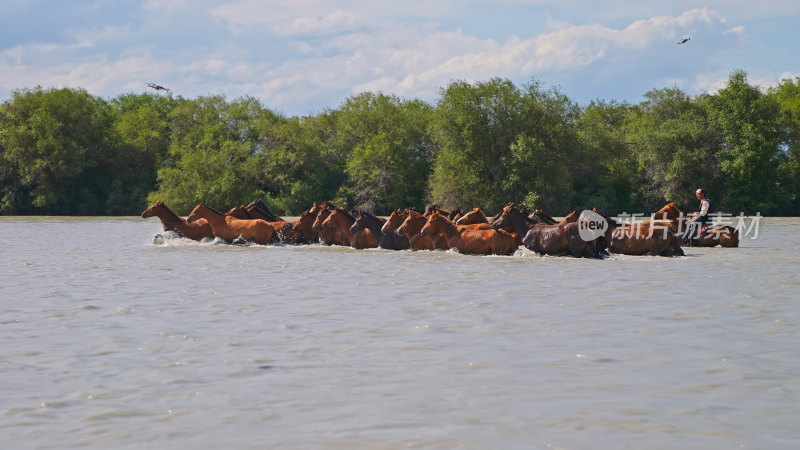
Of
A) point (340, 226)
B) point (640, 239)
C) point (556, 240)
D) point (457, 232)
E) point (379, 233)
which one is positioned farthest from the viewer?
point (340, 226)

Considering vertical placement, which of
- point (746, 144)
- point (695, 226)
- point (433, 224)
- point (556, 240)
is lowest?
point (556, 240)

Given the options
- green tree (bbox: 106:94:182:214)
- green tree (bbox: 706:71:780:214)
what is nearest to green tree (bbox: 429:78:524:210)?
green tree (bbox: 706:71:780:214)

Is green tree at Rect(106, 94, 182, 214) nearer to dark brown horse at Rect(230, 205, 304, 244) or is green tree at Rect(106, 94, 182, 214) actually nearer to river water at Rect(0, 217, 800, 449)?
dark brown horse at Rect(230, 205, 304, 244)

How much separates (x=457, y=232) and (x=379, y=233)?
2.55m

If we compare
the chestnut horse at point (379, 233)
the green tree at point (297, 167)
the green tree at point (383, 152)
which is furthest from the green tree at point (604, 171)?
the chestnut horse at point (379, 233)

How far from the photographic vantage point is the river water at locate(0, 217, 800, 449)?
5.20m

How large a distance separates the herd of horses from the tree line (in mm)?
32726

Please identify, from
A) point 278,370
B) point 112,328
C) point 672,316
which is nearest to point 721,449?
point 278,370

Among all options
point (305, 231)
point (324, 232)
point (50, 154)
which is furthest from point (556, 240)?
point (50, 154)

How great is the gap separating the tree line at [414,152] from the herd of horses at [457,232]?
32.7 metres

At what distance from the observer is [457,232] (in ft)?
68.1

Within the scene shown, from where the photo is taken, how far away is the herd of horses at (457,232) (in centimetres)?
1906

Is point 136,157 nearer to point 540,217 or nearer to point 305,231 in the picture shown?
point 305,231

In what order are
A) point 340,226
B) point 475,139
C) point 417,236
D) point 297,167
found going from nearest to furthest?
1. point 417,236
2. point 340,226
3. point 475,139
4. point 297,167
